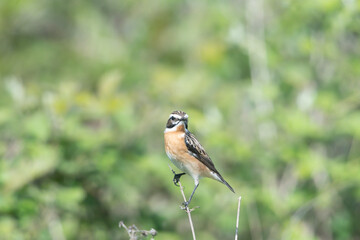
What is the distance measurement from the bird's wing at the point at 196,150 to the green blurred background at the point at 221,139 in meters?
1.71

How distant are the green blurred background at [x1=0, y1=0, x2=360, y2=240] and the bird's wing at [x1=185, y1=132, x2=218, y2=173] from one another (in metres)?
1.71

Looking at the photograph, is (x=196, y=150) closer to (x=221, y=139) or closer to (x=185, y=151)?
(x=185, y=151)

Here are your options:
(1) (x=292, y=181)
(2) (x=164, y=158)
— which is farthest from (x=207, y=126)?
(1) (x=292, y=181)

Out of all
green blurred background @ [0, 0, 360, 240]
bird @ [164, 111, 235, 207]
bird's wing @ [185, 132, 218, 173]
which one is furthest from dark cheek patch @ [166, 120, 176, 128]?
green blurred background @ [0, 0, 360, 240]

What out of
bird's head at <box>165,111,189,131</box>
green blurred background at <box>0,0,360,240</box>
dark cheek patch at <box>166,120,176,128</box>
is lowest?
bird's head at <box>165,111,189,131</box>

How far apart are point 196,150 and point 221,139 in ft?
7.66

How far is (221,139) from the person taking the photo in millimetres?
5906

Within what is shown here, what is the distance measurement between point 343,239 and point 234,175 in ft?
4.75

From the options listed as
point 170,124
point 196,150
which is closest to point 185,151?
point 196,150

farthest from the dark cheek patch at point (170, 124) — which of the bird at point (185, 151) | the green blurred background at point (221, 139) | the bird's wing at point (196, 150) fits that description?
the green blurred background at point (221, 139)

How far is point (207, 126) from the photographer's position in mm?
6094

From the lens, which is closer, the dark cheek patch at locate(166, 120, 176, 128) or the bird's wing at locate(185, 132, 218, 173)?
the dark cheek patch at locate(166, 120, 176, 128)

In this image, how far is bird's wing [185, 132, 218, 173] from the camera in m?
3.57

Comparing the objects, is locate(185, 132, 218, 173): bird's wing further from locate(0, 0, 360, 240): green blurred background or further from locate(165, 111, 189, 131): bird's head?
A: locate(0, 0, 360, 240): green blurred background
